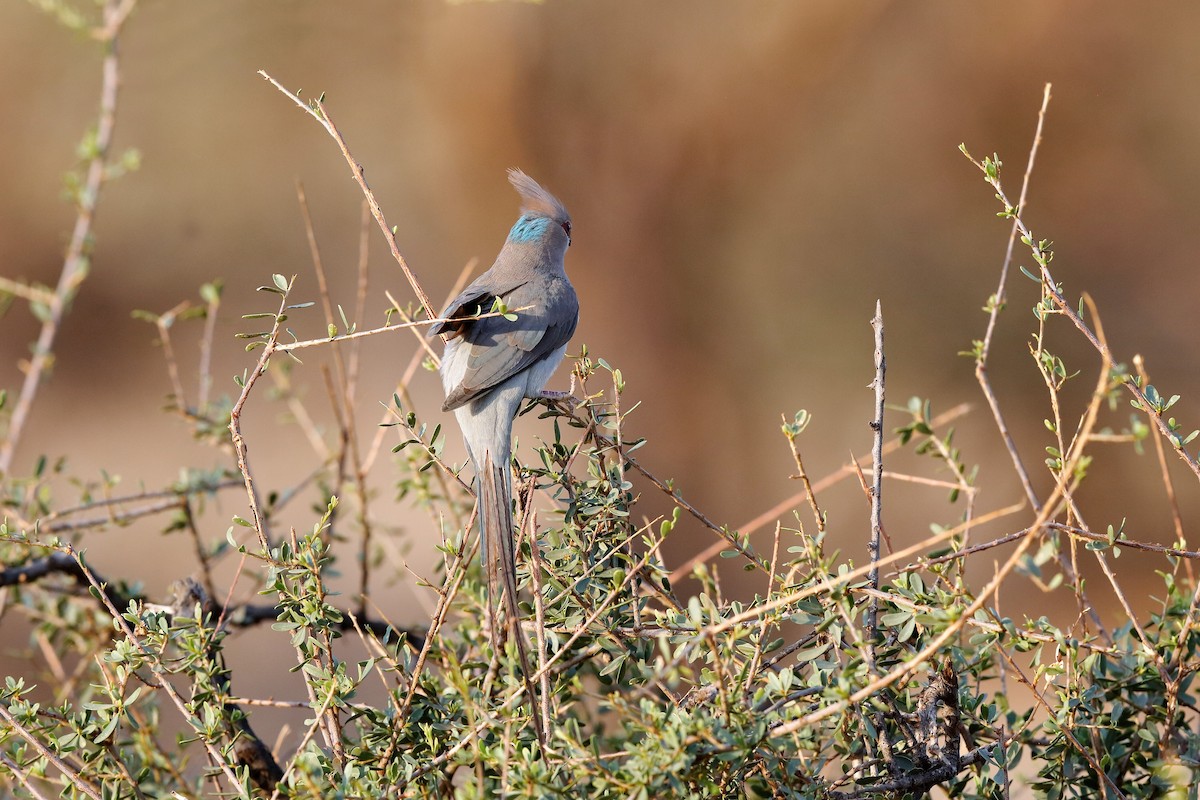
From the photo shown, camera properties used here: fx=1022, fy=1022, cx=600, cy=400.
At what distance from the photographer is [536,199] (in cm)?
323

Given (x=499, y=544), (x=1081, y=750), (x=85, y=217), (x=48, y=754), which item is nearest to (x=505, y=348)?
(x=499, y=544)

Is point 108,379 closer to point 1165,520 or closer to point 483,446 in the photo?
point 483,446

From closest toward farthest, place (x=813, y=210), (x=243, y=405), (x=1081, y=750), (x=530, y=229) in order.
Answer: (x=1081, y=750) < (x=243, y=405) < (x=530, y=229) < (x=813, y=210)

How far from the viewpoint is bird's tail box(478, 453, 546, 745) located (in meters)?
1.58

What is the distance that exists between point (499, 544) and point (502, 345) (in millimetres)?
791

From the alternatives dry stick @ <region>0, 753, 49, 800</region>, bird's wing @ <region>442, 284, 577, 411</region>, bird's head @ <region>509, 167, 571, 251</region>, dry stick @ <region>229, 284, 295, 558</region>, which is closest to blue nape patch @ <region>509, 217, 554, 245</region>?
bird's head @ <region>509, 167, 571, 251</region>

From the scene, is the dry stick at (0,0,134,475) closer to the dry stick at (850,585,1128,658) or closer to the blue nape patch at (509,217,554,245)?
the blue nape patch at (509,217,554,245)

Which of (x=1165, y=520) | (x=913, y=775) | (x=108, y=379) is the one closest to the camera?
(x=913, y=775)

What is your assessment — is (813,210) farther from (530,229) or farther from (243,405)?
(243,405)

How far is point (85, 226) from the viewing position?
100 inches

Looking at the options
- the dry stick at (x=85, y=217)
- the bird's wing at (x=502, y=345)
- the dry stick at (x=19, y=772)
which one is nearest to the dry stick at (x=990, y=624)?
the bird's wing at (x=502, y=345)

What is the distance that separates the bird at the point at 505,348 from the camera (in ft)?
6.73

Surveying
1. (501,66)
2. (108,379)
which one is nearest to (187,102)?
(108,379)

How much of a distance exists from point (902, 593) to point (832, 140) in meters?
4.51
